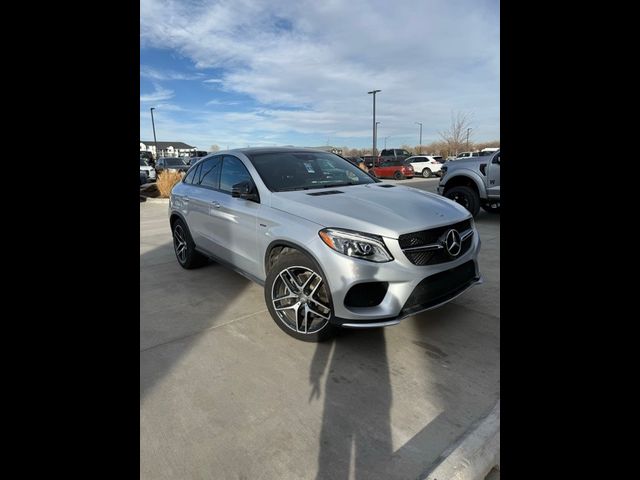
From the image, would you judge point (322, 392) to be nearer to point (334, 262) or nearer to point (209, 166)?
point (334, 262)

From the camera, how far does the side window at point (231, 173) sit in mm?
3977

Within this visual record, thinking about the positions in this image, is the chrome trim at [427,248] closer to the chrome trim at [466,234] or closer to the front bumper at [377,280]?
the front bumper at [377,280]

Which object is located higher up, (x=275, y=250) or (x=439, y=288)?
(x=275, y=250)

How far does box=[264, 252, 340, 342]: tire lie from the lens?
9.78 feet

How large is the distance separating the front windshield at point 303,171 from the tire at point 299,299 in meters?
0.86

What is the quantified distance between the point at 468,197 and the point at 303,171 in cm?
550

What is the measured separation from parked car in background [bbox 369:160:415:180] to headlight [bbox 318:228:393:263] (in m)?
23.5

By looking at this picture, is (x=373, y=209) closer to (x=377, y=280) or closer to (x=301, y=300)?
(x=377, y=280)

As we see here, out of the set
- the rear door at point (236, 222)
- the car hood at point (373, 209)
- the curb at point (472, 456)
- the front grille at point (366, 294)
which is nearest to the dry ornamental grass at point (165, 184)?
the rear door at point (236, 222)

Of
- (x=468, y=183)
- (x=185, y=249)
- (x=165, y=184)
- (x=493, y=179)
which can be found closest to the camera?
(x=185, y=249)

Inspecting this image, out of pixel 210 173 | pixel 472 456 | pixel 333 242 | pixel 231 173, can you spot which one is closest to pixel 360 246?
pixel 333 242

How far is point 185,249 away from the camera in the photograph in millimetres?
5270
